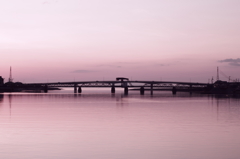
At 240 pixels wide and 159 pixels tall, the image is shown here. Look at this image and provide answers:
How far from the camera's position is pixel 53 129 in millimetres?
35062

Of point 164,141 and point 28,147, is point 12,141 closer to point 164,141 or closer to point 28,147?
point 28,147

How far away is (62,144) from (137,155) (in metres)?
6.54

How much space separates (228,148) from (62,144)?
11.7m

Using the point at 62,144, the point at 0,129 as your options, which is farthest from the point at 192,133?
the point at 0,129

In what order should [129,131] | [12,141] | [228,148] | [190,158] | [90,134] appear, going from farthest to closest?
[129,131] → [90,134] → [12,141] → [228,148] → [190,158]

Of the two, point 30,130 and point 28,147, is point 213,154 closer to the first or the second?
point 28,147

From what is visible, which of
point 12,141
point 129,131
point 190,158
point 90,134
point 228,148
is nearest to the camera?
point 190,158

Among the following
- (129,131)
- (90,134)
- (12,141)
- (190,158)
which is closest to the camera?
(190,158)

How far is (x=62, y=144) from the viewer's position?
2589 cm

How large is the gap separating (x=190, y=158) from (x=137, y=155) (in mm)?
3213

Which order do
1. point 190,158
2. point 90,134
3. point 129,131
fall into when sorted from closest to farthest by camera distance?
point 190,158
point 90,134
point 129,131

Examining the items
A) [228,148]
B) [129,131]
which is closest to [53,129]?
[129,131]

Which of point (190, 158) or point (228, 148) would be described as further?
point (228, 148)

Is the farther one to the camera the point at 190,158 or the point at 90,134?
the point at 90,134
